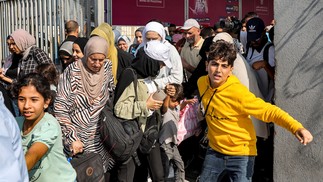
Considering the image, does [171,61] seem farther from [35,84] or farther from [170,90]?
[35,84]

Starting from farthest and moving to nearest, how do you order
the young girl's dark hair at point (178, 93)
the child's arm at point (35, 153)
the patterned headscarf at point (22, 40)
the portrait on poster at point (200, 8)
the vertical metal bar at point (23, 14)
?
the portrait on poster at point (200, 8) < the vertical metal bar at point (23, 14) < the patterned headscarf at point (22, 40) < the young girl's dark hair at point (178, 93) < the child's arm at point (35, 153)

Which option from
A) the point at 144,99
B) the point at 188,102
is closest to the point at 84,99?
the point at 144,99

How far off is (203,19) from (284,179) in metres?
6.79

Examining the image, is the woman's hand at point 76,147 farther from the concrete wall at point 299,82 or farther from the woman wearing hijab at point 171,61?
the concrete wall at point 299,82

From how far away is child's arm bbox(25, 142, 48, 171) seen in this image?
320cm

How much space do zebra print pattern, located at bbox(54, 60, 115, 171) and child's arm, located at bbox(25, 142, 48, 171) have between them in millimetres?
975

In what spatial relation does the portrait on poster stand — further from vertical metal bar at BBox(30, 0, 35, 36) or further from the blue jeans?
the blue jeans

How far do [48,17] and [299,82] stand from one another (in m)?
4.07

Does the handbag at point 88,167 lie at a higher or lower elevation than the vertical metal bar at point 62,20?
lower

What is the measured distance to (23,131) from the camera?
357 cm

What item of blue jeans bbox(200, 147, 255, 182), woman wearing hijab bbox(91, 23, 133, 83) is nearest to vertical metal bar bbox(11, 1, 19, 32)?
woman wearing hijab bbox(91, 23, 133, 83)

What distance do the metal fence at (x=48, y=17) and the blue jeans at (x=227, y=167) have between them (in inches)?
127

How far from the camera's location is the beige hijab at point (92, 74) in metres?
4.41

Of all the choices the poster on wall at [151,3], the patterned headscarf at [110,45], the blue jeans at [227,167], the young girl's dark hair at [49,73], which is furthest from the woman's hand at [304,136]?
the poster on wall at [151,3]
